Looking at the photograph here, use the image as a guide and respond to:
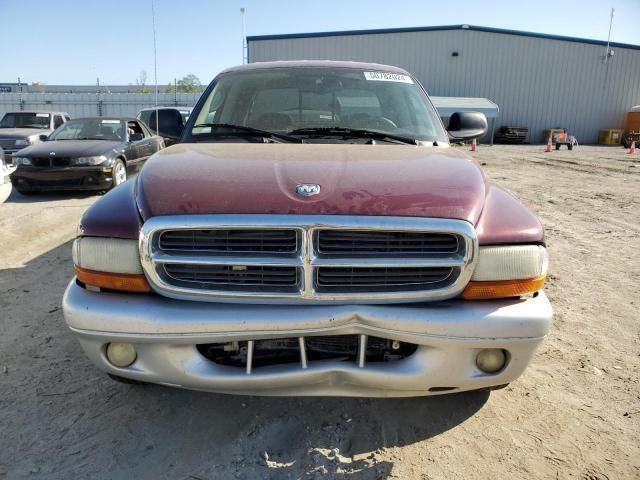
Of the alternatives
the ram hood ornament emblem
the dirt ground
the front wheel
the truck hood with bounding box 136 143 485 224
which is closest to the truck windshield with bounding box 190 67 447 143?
the truck hood with bounding box 136 143 485 224

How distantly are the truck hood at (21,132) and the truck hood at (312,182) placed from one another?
38.9 ft

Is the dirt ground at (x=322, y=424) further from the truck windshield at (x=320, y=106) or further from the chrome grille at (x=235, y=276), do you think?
the truck windshield at (x=320, y=106)

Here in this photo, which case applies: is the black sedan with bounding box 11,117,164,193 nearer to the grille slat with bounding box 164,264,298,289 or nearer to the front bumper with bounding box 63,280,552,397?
the front bumper with bounding box 63,280,552,397

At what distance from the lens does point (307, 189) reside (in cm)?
206

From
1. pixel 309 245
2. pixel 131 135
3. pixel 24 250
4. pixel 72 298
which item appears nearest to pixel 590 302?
pixel 309 245

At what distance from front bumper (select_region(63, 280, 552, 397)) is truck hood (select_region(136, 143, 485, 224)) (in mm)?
396

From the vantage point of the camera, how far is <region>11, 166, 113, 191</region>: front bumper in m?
8.34

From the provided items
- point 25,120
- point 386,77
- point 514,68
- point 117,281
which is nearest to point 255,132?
point 386,77

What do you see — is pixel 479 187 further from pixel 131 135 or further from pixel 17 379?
pixel 131 135

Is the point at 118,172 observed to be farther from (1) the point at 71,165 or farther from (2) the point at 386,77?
(2) the point at 386,77

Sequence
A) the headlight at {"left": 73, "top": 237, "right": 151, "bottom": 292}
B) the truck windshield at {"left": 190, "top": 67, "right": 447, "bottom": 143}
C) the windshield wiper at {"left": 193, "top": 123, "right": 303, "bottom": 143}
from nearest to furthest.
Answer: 1. the headlight at {"left": 73, "top": 237, "right": 151, "bottom": 292}
2. the windshield wiper at {"left": 193, "top": 123, "right": 303, "bottom": 143}
3. the truck windshield at {"left": 190, "top": 67, "right": 447, "bottom": 143}

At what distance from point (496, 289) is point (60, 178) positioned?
27.2 ft

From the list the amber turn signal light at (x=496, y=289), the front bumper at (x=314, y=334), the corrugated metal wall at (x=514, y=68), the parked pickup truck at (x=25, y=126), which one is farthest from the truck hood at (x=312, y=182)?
the corrugated metal wall at (x=514, y=68)

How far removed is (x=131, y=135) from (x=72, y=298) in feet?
28.2
